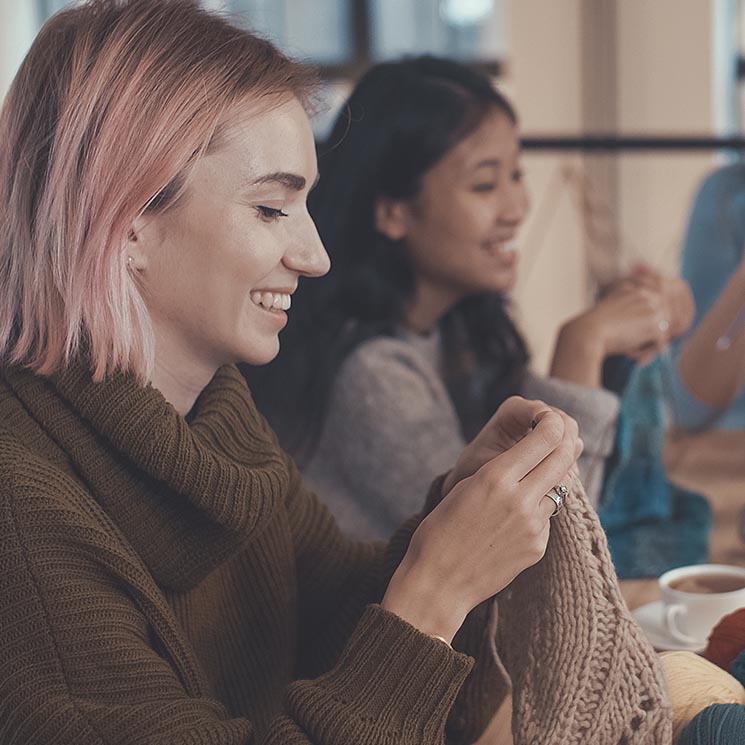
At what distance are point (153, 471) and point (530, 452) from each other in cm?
27

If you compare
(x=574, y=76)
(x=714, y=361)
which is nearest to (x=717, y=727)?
(x=714, y=361)

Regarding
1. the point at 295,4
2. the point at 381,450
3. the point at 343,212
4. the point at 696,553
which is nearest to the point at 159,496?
the point at 381,450

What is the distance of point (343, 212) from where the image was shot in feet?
5.38

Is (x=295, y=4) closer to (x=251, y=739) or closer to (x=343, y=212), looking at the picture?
(x=343, y=212)

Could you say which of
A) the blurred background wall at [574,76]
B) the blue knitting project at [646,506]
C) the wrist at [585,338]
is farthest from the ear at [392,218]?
the blurred background wall at [574,76]

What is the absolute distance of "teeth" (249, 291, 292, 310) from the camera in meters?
0.94

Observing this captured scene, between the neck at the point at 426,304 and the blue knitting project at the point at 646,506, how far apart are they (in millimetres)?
315

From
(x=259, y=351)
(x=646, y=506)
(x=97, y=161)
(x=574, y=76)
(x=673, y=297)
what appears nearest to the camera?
(x=97, y=161)

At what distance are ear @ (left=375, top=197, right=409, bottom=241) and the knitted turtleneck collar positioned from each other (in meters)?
0.80

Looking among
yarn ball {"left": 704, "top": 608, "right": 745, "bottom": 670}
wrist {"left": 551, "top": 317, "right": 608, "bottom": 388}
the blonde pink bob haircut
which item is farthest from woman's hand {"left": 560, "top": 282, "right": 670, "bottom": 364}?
the blonde pink bob haircut

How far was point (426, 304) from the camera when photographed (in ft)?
5.55

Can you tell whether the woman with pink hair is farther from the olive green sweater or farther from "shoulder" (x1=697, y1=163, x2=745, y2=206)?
"shoulder" (x1=697, y1=163, x2=745, y2=206)

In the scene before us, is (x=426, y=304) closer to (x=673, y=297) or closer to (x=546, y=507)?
(x=673, y=297)

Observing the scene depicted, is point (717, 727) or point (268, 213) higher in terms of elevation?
point (268, 213)
